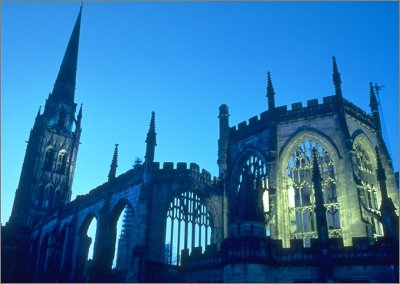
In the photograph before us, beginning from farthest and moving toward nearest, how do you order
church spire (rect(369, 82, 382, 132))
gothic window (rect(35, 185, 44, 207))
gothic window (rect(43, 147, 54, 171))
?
gothic window (rect(43, 147, 54, 171)) < gothic window (rect(35, 185, 44, 207)) < church spire (rect(369, 82, 382, 132))

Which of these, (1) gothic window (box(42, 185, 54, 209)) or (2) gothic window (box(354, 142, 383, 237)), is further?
(1) gothic window (box(42, 185, 54, 209))

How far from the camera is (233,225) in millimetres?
17438

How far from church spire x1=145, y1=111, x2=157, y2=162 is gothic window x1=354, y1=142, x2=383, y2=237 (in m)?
12.5

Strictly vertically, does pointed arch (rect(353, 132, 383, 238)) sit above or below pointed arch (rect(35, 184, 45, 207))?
below

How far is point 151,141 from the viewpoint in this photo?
82.7ft

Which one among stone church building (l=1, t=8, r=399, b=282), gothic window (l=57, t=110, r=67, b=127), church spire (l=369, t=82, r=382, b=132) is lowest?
stone church building (l=1, t=8, r=399, b=282)

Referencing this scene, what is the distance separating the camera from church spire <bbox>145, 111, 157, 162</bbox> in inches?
969

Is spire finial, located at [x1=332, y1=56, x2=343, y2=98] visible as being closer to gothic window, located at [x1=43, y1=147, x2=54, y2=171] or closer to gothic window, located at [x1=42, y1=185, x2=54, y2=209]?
gothic window, located at [x1=42, y1=185, x2=54, y2=209]

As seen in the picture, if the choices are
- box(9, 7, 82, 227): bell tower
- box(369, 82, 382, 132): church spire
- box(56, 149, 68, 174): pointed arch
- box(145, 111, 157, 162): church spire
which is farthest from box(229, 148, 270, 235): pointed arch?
box(56, 149, 68, 174): pointed arch

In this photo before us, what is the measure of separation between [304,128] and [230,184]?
6.39 m

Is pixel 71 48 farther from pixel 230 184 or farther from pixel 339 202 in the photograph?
pixel 339 202

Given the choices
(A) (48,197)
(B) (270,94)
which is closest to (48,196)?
(A) (48,197)

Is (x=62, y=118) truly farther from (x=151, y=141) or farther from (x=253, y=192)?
(x=253, y=192)

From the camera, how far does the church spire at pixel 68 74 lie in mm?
53375
